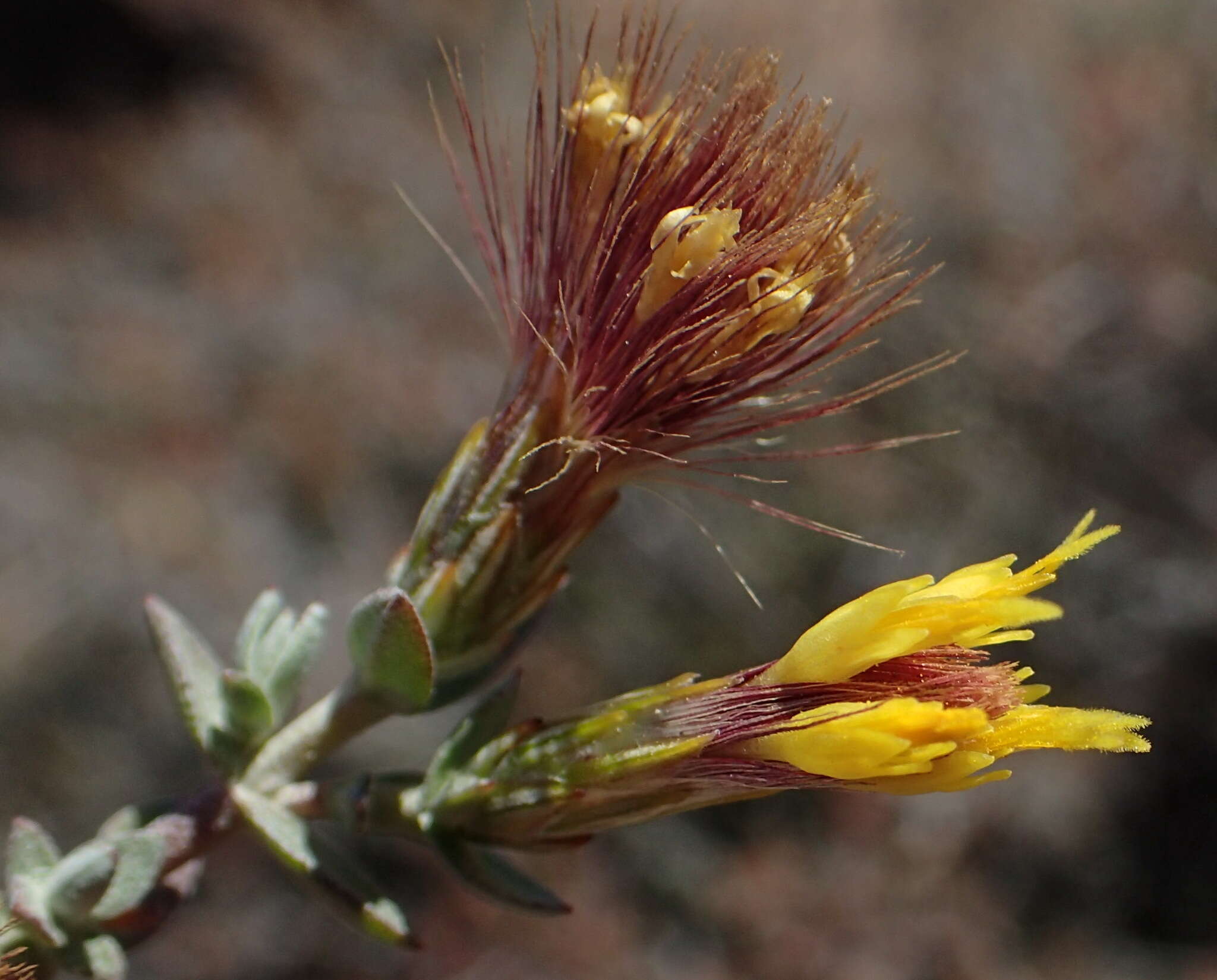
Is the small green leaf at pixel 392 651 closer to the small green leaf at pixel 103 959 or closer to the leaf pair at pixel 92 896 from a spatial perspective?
the leaf pair at pixel 92 896

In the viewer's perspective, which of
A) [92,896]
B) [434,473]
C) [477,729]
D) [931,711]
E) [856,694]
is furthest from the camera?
[434,473]

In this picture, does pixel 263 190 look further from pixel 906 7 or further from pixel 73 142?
pixel 906 7

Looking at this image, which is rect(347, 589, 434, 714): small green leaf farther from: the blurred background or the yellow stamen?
the blurred background

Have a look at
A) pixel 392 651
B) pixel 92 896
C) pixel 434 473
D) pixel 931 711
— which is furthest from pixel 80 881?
pixel 434 473

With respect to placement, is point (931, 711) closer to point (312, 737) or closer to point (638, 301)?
point (638, 301)

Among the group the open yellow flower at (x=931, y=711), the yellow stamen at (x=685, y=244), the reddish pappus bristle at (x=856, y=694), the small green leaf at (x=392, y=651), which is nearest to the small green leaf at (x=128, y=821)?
the small green leaf at (x=392, y=651)

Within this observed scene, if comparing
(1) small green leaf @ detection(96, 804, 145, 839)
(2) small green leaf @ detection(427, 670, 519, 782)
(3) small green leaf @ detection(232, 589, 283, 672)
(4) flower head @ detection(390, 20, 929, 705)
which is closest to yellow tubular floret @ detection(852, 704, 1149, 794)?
(4) flower head @ detection(390, 20, 929, 705)
